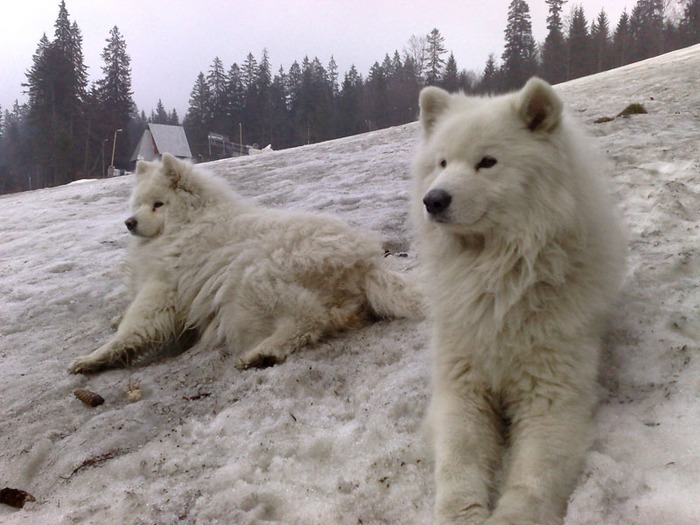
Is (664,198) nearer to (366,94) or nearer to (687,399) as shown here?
(687,399)

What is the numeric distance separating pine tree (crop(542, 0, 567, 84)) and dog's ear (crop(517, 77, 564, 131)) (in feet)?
79.7

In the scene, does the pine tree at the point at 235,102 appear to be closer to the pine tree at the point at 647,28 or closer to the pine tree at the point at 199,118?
the pine tree at the point at 199,118

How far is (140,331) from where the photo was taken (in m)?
4.30

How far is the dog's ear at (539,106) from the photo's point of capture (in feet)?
8.42

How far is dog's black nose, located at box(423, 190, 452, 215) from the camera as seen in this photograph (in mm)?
2557

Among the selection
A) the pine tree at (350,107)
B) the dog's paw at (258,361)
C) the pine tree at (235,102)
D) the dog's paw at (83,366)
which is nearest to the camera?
the dog's paw at (258,361)

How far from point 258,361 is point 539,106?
2.35 meters

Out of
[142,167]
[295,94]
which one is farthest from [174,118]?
[142,167]

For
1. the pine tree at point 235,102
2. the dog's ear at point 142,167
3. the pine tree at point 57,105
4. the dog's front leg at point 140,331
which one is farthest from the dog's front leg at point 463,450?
the pine tree at point 235,102

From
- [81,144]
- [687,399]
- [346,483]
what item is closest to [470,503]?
[346,483]

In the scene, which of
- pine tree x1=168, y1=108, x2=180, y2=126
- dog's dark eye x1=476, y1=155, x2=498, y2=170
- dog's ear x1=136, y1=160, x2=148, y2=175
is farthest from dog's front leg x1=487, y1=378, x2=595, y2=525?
pine tree x1=168, y1=108, x2=180, y2=126

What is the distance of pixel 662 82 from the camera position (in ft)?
31.8

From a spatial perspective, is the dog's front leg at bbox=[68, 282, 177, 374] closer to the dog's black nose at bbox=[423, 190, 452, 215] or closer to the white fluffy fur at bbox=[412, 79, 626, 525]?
the white fluffy fur at bbox=[412, 79, 626, 525]

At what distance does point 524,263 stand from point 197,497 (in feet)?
5.87
